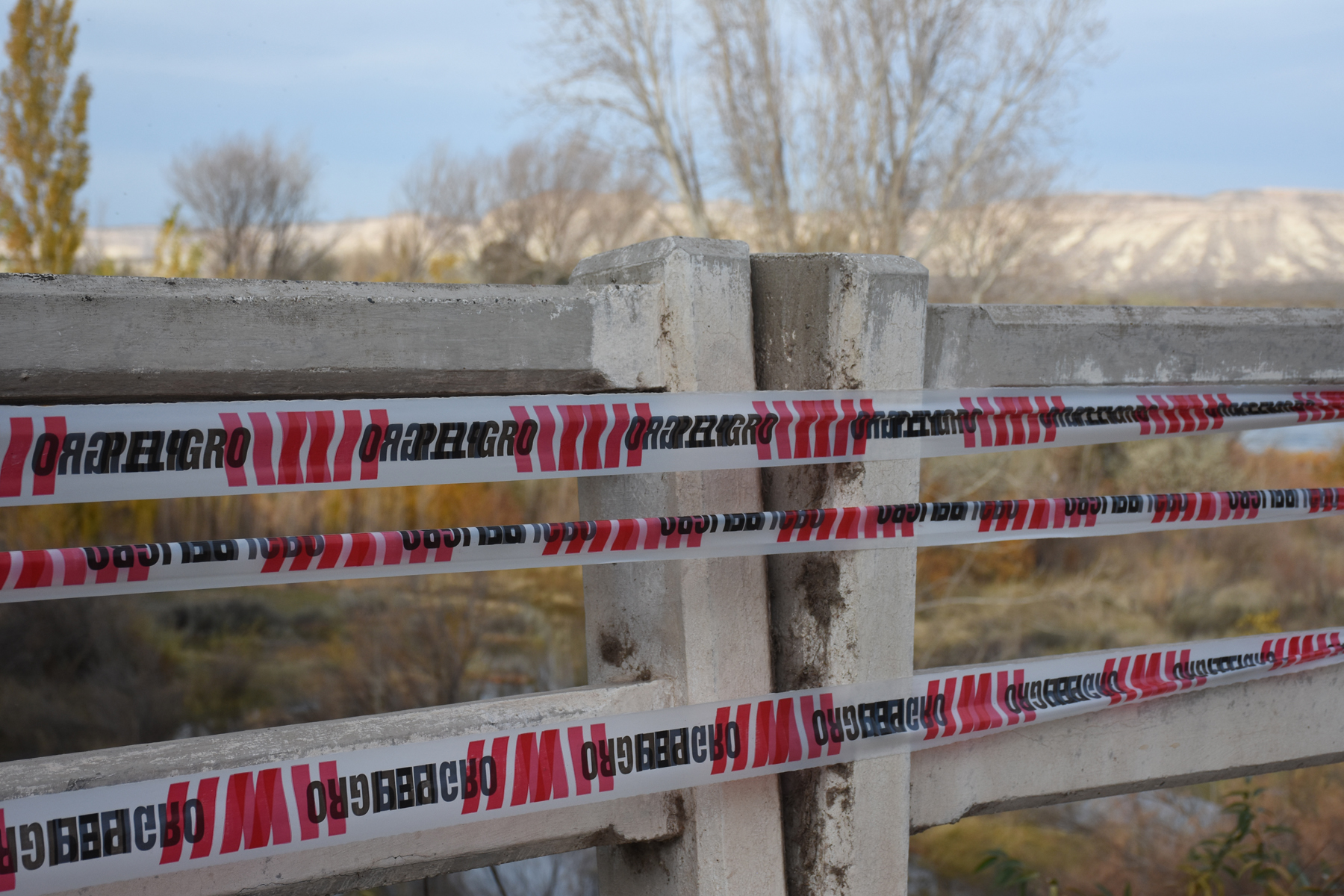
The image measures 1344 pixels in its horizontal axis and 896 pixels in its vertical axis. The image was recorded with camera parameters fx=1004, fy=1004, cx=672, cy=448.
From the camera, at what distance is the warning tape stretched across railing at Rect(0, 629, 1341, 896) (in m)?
1.47

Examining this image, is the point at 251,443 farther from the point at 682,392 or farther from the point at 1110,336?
the point at 1110,336

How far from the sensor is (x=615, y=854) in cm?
213

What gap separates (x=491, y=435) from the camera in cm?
173

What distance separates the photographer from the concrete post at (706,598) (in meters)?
1.89

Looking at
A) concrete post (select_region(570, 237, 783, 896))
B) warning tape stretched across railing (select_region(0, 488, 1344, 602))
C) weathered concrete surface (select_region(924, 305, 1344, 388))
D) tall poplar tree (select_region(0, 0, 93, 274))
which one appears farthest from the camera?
tall poplar tree (select_region(0, 0, 93, 274))

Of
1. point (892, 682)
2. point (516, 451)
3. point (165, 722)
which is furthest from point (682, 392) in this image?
point (165, 722)

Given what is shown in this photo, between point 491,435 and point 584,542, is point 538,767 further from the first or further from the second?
point 491,435

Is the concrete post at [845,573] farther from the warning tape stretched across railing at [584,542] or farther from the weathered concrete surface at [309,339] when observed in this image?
the weathered concrete surface at [309,339]

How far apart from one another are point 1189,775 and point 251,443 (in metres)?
2.15

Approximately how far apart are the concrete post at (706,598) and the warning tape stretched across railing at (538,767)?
90 mm

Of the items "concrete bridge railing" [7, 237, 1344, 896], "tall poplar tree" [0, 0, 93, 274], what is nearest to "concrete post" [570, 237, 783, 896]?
"concrete bridge railing" [7, 237, 1344, 896]

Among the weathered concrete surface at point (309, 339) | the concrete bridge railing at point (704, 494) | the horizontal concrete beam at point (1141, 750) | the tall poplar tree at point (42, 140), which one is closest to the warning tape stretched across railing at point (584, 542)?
the concrete bridge railing at point (704, 494)

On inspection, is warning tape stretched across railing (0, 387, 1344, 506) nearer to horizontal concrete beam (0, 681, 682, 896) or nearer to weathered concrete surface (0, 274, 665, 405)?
weathered concrete surface (0, 274, 665, 405)

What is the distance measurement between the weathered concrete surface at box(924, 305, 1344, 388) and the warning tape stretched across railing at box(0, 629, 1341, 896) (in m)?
0.62
